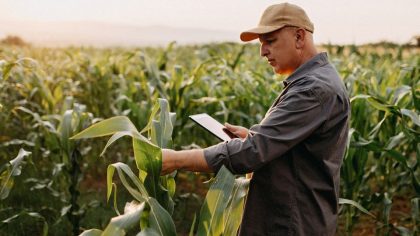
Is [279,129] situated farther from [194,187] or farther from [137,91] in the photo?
[137,91]

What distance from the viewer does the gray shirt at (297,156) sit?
1780 millimetres

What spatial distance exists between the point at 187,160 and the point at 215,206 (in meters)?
0.22

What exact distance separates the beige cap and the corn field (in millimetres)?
485

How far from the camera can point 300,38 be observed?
190 centimetres

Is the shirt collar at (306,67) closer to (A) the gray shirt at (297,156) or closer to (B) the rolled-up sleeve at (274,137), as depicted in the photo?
(A) the gray shirt at (297,156)

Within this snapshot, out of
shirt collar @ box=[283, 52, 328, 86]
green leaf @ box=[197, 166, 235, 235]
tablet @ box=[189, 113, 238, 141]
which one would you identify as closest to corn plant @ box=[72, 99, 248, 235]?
green leaf @ box=[197, 166, 235, 235]

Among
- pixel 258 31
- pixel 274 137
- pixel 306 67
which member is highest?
pixel 258 31

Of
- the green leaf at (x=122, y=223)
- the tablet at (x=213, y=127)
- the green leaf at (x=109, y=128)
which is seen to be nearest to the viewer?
the green leaf at (x=122, y=223)

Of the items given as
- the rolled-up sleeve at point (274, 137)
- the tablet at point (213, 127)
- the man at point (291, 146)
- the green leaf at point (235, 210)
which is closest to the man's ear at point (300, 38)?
the man at point (291, 146)

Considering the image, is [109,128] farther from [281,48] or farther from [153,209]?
[281,48]

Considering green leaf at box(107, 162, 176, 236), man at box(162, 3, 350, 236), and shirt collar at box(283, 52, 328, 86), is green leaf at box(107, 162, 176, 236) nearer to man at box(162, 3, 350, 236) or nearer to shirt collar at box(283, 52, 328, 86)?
man at box(162, 3, 350, 236)

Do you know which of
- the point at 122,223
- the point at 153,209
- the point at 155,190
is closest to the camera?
the point at 122,223

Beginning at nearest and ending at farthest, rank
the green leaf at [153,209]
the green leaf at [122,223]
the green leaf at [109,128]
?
the green leaf at [122,223]
the green leaf at [109,128]
the green leaf at [153,209]

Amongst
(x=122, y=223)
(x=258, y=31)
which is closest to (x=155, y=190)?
(x=122, y=223)
